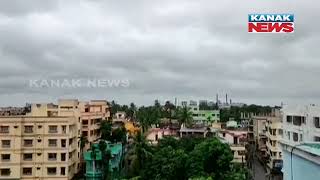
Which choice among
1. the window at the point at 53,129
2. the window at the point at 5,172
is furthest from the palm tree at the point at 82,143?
the window at the point at 5,172

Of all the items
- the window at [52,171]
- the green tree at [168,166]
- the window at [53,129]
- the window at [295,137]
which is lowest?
the window at [52,171]

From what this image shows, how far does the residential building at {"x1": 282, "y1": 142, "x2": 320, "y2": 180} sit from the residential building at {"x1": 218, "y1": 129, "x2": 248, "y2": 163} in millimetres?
31647

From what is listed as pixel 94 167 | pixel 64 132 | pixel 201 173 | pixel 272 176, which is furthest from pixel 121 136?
pixel 201 173

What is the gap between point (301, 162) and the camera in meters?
8.52

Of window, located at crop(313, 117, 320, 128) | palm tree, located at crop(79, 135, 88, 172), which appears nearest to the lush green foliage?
window, located at crop(313, 117, 320, 128)

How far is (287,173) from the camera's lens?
9.52m

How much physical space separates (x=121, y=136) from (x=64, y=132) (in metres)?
11.3

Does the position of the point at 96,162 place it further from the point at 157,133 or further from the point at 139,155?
the point at 157,133

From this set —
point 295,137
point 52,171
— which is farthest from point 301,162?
point 52,171

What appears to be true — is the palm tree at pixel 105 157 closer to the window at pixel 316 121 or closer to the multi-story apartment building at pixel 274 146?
the multi-story apartment building at pixel 274 146

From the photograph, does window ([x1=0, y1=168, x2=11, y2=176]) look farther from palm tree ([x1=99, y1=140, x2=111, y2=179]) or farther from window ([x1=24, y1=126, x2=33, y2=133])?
palm tree ([x1=99, y1=140, x2=111, y2=179])
